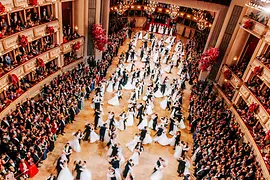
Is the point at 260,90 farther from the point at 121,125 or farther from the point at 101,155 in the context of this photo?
the point at 101,155

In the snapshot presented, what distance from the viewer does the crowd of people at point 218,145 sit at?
33.9ft

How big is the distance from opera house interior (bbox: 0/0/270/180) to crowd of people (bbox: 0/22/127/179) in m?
0.05

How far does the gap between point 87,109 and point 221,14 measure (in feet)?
37.9

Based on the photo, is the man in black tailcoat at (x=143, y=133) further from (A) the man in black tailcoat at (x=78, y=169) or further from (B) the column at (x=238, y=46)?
(B) the column at (x=238, y=46)

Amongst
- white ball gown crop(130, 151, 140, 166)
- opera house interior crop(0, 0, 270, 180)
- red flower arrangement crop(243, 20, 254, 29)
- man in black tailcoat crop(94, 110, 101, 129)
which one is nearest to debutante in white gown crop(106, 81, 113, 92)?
opera house interior crop(0, 0, 270, 180)

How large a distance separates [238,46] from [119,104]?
897 cm

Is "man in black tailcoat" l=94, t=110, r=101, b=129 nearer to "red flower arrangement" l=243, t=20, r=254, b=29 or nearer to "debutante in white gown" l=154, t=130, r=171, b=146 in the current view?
"debutante in white gown" l=154, t=130, r=171, b=146

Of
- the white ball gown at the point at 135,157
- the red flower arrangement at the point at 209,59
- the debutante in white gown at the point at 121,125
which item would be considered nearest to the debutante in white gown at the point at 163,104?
the red flower arrangement at the point at 209,59

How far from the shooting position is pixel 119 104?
16062 millimetres

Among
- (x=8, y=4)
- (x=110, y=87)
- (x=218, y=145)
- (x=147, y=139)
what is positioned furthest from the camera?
(x=110, y=87)

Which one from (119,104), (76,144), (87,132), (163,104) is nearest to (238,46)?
(163,104)

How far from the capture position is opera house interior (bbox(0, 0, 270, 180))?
10508 mm

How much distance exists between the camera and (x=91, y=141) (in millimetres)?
12500

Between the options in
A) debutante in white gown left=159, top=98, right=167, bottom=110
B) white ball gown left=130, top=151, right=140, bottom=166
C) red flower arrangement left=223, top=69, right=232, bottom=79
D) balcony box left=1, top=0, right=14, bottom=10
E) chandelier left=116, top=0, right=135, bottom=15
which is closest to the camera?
balcony box left=1, top=0, right=14, bottom=10
